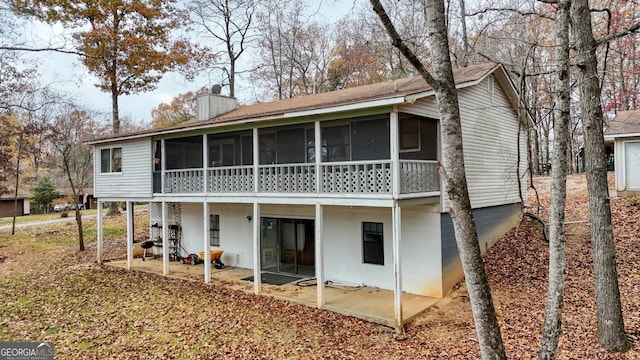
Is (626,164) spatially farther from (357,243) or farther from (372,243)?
(357,243)

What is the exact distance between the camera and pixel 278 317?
379 inches

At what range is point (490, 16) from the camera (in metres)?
9.91

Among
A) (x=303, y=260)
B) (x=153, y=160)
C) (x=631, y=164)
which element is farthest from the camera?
(x=631, y=164)

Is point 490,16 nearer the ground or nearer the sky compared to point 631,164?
nearer the sky

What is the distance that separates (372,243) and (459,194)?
7.18 m

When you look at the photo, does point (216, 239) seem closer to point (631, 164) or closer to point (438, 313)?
point (438, 313)

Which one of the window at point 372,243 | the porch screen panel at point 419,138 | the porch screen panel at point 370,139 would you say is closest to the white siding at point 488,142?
the porch screen panel at point 419,138

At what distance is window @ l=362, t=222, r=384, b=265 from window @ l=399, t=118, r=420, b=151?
8.10 ft

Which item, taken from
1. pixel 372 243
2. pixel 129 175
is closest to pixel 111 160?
pixel 129 175

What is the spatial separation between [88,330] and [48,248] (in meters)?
12.0

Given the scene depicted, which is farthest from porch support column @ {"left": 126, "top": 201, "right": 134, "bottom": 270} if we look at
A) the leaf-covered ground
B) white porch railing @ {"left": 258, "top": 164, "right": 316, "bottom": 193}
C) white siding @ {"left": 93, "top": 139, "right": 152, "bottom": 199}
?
white porch railing @ {"left": 258, "top": 164, "right": 316, "bottom": 193}

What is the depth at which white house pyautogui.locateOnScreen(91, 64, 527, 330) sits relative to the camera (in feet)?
32.3

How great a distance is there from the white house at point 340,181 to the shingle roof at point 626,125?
403 cm

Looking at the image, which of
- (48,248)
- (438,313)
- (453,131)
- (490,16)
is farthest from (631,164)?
(48,248)
